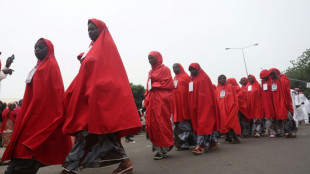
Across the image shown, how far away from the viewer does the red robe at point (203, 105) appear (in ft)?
18.5

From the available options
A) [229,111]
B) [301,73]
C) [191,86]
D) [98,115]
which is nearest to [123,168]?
[98,115]

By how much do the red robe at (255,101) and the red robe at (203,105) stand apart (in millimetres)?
3602

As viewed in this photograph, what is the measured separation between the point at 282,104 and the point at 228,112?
1857mm

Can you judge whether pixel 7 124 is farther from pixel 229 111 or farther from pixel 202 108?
pixel 229 111

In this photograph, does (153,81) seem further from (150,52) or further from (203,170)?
(203,170)

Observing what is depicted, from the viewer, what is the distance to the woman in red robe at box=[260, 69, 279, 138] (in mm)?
7848

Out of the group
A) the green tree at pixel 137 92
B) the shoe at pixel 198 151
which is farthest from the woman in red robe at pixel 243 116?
A: the green tree at pixel 137 92

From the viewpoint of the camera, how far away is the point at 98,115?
304 centimetres

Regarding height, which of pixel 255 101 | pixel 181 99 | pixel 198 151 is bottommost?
pixel 198 151

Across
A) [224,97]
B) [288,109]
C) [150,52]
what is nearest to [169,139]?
[150,52]

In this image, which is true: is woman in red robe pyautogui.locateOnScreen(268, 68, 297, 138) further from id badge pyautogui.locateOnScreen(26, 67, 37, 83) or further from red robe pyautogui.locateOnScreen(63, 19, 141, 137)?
id badge pyautogui.locateOnScreen(26, 67, 37, 83)

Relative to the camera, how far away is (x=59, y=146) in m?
3.52

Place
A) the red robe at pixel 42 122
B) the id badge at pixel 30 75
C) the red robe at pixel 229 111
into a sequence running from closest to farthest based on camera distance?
the red robe at pixel 42 122 → the id badge at pixel 30 75 → the red robe at pixel 229 111

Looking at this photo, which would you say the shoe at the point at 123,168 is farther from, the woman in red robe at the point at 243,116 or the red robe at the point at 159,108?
the woman in red robe at the point at 243,116
